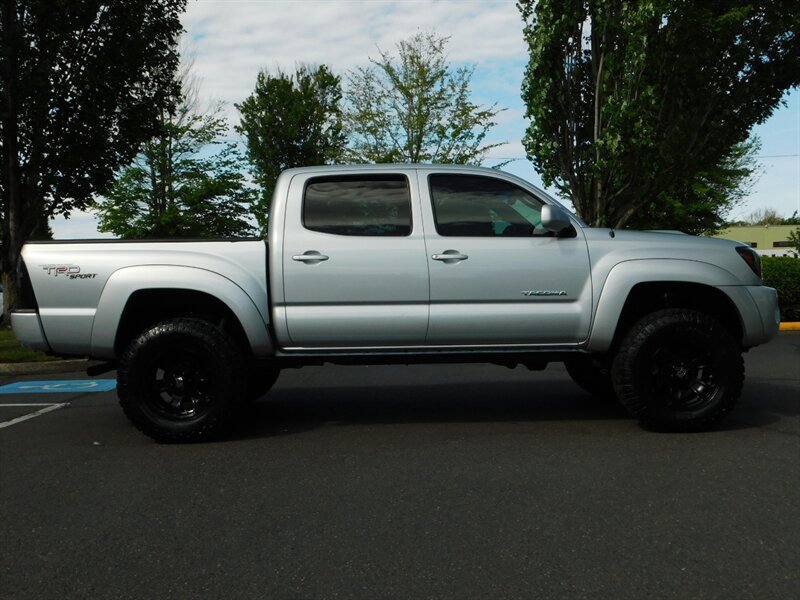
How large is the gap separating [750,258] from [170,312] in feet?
14.9

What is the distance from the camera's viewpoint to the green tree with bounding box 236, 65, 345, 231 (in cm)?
3847

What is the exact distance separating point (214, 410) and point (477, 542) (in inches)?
108

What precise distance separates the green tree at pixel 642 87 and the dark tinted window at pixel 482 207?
12.1 m

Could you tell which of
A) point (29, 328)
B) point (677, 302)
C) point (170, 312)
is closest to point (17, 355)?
point (29, 328)

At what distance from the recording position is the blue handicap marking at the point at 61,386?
9.01 metres

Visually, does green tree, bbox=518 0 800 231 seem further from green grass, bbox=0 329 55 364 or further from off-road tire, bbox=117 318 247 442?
off-road tire, bbox=117 318 247 442

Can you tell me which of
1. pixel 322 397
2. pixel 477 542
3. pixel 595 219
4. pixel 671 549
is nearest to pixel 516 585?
pixel 477 542

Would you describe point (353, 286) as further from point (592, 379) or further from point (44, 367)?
point (44, 367)

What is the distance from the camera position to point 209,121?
40.6m

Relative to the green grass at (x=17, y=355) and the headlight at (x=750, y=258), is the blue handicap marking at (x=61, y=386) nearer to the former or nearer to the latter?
the green grass at (x=17, y=355)

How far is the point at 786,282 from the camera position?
15.7 meters

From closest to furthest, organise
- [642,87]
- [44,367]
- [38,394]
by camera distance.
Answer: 1. [38,394]
2. [44,367]
3. [642,87]

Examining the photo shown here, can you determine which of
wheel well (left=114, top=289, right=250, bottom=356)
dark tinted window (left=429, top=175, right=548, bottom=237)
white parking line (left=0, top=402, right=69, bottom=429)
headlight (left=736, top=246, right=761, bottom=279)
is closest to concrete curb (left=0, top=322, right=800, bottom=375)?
white parking line (left=0, top=402, right=69, bottom=429)

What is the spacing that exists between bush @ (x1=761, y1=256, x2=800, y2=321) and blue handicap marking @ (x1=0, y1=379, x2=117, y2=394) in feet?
40.4
